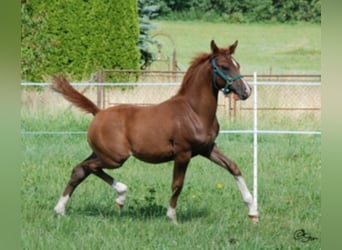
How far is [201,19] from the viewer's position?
16.7 ft

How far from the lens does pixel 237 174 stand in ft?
10.7

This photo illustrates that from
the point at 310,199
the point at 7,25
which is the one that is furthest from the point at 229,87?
the point at 7,25

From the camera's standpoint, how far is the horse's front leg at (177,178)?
3143 mm

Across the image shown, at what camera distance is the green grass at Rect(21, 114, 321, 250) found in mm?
2828

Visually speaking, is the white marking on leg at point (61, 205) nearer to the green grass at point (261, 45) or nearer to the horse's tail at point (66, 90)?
the horse's tail at point (66, 90)

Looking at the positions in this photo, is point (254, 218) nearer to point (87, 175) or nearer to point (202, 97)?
point (202, 97)

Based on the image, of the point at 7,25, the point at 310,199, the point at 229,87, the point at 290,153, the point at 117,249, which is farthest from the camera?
the point at 290,153

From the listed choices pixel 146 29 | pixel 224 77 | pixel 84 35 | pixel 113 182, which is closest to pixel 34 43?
pixel 84 35

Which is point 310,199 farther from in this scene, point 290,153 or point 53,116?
point 53,116

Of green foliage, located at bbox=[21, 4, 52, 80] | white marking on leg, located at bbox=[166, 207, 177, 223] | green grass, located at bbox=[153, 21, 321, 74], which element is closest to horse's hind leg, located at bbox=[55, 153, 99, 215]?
white marking on leg, located at bbox=[166, 207, 177, 223]

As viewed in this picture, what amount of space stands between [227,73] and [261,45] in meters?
3.69

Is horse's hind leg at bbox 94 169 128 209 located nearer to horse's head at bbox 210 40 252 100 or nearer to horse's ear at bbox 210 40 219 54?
horse's head at bbox 210 40 252 100

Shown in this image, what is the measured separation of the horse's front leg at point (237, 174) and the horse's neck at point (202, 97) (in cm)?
20

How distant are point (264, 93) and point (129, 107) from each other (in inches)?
106
